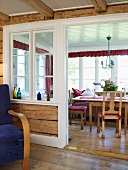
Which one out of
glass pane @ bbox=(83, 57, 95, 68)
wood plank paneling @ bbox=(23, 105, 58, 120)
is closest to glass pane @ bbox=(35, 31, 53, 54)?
wood plank paneling @ bbox=(23, 105, 58, 120)

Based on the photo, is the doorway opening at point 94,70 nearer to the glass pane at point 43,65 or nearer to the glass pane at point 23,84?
the glass pane at point 43,65

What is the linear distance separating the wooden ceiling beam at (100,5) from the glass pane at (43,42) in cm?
93

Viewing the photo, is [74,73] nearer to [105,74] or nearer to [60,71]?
[105,74]

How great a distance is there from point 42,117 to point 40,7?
182cm

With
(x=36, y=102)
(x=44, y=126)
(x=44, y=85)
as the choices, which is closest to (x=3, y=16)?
(x=44, y=85)

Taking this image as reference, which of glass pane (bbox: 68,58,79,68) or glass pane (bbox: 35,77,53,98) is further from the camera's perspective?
glass pane (bbox: 68,58,79,68)

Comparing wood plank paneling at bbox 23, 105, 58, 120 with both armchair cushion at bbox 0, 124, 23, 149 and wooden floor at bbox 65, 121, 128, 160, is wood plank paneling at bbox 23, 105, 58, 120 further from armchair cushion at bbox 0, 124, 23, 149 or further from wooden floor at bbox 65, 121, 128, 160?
armchair cushion at bbox 0, 124, 23, 149

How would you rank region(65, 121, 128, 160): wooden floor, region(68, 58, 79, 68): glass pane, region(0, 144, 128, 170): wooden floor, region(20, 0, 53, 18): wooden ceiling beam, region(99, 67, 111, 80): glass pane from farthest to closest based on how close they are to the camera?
region(68, 58, 79, 68): glass pane
region(99, 67, 111, 80): glass pane
region(65, 121, 128, 160): wooden floor
region(20, 0, 53, 18): wooden ceiling beam
region(0, 144, 128, 170): wooden floor

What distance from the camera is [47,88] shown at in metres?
3.66

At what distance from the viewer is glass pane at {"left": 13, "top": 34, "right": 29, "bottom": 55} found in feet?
12.4

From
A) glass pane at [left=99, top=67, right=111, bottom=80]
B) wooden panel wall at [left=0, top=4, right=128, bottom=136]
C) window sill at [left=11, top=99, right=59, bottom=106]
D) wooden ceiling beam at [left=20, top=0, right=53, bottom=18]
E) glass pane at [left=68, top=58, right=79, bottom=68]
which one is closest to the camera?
wooden ceiling beam at [left=20, top=0, right=53, bottom=18]

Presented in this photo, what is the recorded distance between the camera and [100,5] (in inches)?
115

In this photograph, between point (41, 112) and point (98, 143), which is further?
point (98, 143)

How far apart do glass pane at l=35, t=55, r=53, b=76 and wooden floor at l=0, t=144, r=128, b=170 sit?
1324mm
